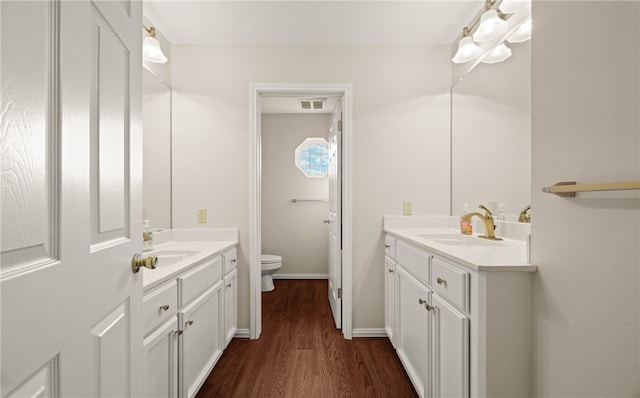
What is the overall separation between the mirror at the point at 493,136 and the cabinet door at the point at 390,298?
0.72 metres

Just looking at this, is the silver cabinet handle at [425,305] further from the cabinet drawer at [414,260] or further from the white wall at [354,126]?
the white wall at [354,126]

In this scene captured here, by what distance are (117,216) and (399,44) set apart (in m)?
2.51

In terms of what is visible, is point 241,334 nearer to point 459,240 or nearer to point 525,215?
point 459,240

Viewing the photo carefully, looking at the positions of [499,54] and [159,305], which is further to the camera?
[499,54]

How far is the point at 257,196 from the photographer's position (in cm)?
251

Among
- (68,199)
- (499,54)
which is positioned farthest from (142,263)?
(499,54)

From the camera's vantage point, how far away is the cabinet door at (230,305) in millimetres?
2176

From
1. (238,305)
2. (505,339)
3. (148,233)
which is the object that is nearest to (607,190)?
(505,339)

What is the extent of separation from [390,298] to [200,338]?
4.46 feet

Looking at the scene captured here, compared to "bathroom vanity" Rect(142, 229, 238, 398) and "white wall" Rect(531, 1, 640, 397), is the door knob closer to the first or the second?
"bathroom vanity" Rect(142, 229, 238, 398)

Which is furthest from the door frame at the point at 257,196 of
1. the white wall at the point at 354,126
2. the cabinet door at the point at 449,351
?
the cabinet door at the point at 449,351

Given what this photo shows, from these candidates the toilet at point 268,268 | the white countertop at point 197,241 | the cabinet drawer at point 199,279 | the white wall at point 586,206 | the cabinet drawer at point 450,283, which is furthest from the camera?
the toilet at point 268,268

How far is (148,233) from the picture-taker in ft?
6.12

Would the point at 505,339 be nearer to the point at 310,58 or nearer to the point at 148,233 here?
the point at 148,233
